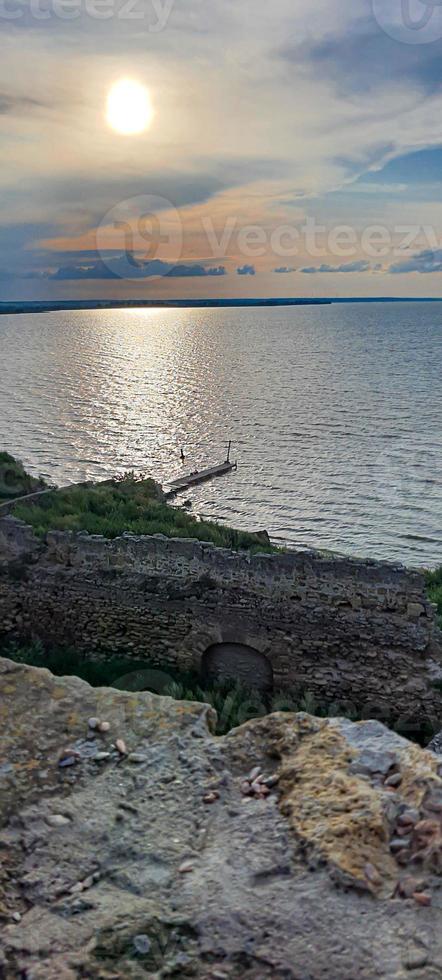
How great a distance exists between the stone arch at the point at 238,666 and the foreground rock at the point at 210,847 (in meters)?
8.24

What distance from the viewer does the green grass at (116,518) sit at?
1858 centimetres

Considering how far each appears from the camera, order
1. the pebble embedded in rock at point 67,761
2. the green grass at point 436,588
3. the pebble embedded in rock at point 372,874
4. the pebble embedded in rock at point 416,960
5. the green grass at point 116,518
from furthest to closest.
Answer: the green grass at point 116,518 < the green grass at point 436,588 < the pebble embedded in rock at point 67,761 < the pebble embedded in rock at point 372,874 < the pebble embedded in rock at point 416,960

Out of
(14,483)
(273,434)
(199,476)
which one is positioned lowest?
(199,476)

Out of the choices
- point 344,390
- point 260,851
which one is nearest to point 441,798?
point 260,851

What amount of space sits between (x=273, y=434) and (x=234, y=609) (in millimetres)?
52363

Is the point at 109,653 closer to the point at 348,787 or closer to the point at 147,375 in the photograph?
the point at 348,787

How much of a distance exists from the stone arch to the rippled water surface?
68.4ft

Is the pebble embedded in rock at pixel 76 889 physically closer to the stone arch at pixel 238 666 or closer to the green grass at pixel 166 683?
the green grass at pixel 166 683

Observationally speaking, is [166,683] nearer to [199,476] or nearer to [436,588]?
[436,588]

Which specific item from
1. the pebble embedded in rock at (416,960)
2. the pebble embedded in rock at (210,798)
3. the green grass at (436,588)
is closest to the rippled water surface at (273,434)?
the green grass at (436,588)

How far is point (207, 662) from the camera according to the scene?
14242 millimetres

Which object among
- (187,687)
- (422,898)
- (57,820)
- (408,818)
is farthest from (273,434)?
(422,898)

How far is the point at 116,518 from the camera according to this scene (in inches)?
801

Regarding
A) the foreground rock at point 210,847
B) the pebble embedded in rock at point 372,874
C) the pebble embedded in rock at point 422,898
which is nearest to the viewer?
the foreground rock at point 210,847
